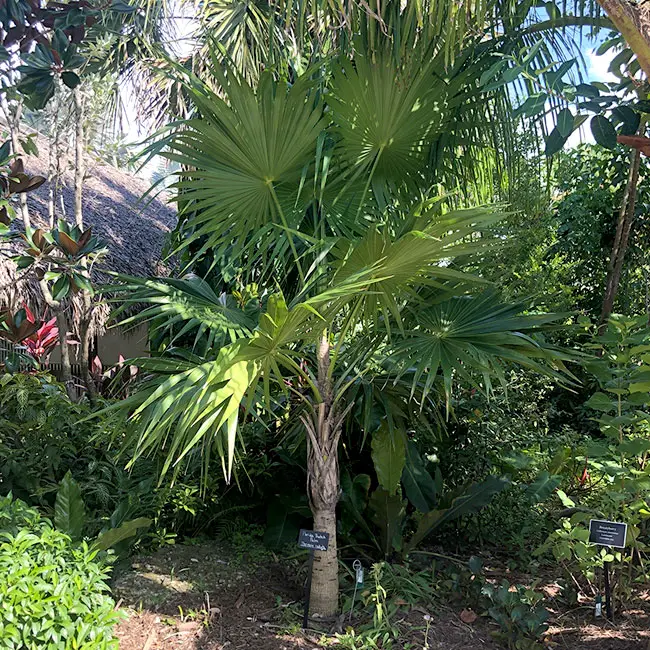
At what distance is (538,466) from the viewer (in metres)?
4.71

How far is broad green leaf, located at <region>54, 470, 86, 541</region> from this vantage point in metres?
3.60

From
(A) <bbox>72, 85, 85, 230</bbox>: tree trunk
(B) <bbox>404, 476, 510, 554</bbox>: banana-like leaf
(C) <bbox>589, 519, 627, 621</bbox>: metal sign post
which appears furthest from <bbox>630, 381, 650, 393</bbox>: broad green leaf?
(A) <bbox>72, 85, 85, 230</bbox>: tree trunk

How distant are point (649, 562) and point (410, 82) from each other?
111 inches

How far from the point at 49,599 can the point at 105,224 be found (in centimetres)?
697

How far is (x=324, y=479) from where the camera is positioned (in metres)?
3.38

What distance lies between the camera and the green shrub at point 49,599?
8.37 feet

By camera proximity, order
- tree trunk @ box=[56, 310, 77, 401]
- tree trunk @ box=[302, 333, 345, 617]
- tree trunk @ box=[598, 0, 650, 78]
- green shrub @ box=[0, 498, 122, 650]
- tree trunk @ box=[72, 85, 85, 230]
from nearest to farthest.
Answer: tree trunk @ box=[598, 0, 650, 78] < green shrub @ box=[0, 498, 122, 650] < tree trunk @ box=[302, 333, 345, 617] < tree trunk @ box=[56, 310, 77, 401] < tree trunk @ box=[72, 85, 85, 230]

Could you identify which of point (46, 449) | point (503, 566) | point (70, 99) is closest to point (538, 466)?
point (503, 566)

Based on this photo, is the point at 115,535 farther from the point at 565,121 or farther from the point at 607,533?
the point at 565,121

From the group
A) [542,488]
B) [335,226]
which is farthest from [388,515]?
[335,226]

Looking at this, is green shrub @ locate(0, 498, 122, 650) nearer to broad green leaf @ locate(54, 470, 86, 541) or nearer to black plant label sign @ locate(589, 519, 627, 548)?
broad green leaf @ locate(54, 470, 86, 541)

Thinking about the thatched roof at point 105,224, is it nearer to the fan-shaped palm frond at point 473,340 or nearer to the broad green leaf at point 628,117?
the fan-shaped palm frond at point 473,340

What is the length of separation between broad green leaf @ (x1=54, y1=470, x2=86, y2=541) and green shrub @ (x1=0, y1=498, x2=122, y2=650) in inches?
24.8

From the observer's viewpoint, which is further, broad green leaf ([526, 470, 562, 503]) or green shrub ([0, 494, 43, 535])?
broad green leaf ([526, 470, 562, 503])
